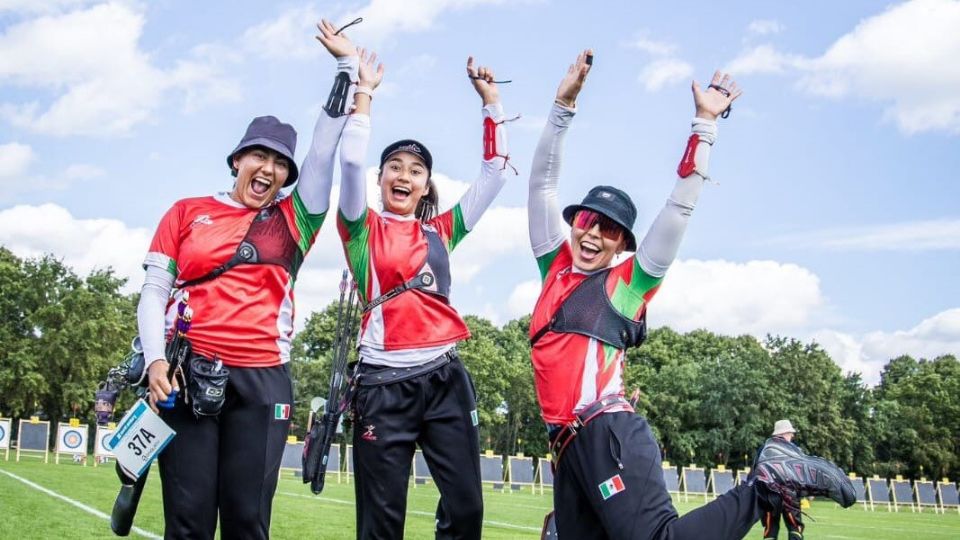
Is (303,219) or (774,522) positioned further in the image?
(303,219)

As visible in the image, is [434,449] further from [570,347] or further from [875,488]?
[875,488]

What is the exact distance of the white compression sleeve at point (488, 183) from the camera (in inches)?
243

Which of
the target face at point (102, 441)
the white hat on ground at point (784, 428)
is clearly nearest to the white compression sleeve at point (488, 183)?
the target face at point (102, 441)

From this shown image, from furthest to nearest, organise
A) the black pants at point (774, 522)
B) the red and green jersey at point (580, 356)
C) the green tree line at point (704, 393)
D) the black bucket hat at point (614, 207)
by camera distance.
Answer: the green tree line at point (704, 393) < the black bucket hat at point (614, 207) < the red and green jersey at point (580, 356) < the black pants at point (774, 522)

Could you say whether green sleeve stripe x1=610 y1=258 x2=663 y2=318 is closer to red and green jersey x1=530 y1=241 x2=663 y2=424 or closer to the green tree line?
red and green jersey x1=530 y1=241 x2=663 y2=424

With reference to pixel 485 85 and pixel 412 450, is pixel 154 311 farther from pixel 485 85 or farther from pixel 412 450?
pixel 485 85

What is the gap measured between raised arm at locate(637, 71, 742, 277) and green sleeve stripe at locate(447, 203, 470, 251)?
148 centimetres

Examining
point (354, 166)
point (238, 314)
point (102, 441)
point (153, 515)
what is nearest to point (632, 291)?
point (354, 166)

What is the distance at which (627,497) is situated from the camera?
15.0ft

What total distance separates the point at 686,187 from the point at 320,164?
2.01 metres

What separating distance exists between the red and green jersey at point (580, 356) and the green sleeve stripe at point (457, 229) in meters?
1.03

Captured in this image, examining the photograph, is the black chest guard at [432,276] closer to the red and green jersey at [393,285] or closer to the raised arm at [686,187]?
the red and green jersey at [393,285]

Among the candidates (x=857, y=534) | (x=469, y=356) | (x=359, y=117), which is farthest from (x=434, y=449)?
(x=469, y=356)

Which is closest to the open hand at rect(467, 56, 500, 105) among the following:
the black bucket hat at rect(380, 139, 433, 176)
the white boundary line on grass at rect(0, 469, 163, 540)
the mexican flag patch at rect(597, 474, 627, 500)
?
the black bucket hat at rect(380, 139, 433, 176)
